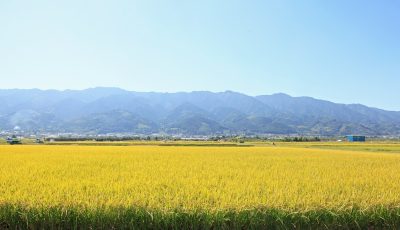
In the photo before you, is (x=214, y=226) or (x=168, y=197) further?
(x=168, y=197)

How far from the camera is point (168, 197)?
885 cm

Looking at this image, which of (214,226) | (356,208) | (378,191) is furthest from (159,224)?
(378,191)

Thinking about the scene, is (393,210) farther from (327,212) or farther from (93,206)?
(93,206)

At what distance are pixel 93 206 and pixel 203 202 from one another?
7.63 ft

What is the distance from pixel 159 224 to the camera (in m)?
7.49

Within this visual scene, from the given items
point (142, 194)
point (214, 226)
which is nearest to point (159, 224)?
point (214, 226)

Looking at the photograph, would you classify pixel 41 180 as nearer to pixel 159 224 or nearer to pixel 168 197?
pixel 168 197

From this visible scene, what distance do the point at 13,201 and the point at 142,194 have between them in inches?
109

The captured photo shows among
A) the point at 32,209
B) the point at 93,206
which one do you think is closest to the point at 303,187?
the point at 93,206

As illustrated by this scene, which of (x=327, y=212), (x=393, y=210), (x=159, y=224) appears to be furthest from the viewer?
(x=393, y=210)

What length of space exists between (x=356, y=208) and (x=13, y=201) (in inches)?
295

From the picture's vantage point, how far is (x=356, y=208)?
856cm

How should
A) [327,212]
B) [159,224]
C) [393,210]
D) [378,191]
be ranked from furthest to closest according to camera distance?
[378,191]
[393,210]
[327,212]
[159,224]

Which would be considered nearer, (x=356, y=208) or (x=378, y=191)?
(x=356, y=208)
